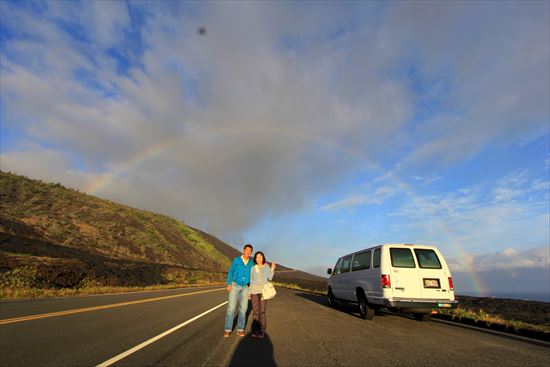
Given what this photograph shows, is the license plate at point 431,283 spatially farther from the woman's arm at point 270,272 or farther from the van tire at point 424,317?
the woman's arm at point 270,272

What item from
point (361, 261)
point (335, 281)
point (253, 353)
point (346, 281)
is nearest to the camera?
point (253, 353)

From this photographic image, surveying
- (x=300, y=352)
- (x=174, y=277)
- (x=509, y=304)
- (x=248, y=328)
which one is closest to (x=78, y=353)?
(x=300, y=352)

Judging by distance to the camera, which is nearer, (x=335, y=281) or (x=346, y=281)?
(x=346, y=281)

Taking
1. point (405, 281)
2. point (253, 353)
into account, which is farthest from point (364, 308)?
point (253, 353)

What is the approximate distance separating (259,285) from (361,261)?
19.2ft

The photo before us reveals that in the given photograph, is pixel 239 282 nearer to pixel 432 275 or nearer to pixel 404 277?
pixel 404 277

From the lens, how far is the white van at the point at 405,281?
10.2m

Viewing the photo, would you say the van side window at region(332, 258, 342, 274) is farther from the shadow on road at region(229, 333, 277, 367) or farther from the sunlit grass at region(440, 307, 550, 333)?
the shadow on road at region(229, 333, 277, 367)

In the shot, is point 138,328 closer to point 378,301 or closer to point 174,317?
point 174,317

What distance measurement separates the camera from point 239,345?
6.73 meters

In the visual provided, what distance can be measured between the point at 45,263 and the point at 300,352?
23703 millimetres

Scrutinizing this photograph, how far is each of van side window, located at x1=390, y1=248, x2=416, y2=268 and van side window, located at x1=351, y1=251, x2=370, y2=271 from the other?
50.1 inches

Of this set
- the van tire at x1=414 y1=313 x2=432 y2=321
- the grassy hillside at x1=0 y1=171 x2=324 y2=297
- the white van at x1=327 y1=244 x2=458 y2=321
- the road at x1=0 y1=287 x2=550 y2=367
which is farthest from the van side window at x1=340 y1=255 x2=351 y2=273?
the grassy hillside at x1=0 y1=171 x2=324 y2=297

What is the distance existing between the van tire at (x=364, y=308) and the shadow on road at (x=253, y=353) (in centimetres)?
513
